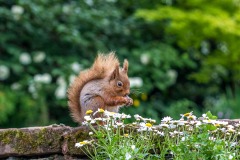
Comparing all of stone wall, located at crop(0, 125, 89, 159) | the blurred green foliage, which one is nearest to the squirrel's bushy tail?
stone wall, located at crop(0, 125, 89, 159)

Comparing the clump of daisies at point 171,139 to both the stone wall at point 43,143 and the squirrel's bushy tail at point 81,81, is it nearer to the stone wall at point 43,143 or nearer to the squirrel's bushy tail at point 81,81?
the stone wall at point 43,143

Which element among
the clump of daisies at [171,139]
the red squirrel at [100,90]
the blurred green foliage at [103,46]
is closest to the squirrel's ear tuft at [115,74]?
the red squirrel at [100,90]

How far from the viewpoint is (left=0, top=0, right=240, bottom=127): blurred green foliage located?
25.6ft

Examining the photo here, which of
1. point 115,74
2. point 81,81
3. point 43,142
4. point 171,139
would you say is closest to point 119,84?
point 115,74

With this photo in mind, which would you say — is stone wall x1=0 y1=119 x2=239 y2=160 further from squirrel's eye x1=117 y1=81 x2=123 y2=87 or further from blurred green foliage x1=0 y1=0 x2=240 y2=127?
blurred green foliage x1=0 y1=0 x2=240 y2=127

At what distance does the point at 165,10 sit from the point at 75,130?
197 inches

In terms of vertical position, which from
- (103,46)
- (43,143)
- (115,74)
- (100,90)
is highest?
(103,46)

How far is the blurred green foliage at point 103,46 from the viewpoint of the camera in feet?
25.6

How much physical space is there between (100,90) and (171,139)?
0.74 metres

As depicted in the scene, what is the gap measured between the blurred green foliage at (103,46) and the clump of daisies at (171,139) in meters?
4.42

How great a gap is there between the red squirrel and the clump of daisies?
19.4 inches

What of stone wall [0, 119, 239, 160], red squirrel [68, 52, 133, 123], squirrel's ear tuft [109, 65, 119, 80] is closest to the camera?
stone wall [0, 119, 239, 160]

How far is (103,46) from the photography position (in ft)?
27.1

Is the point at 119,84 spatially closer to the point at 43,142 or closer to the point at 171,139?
the point at 43,142
